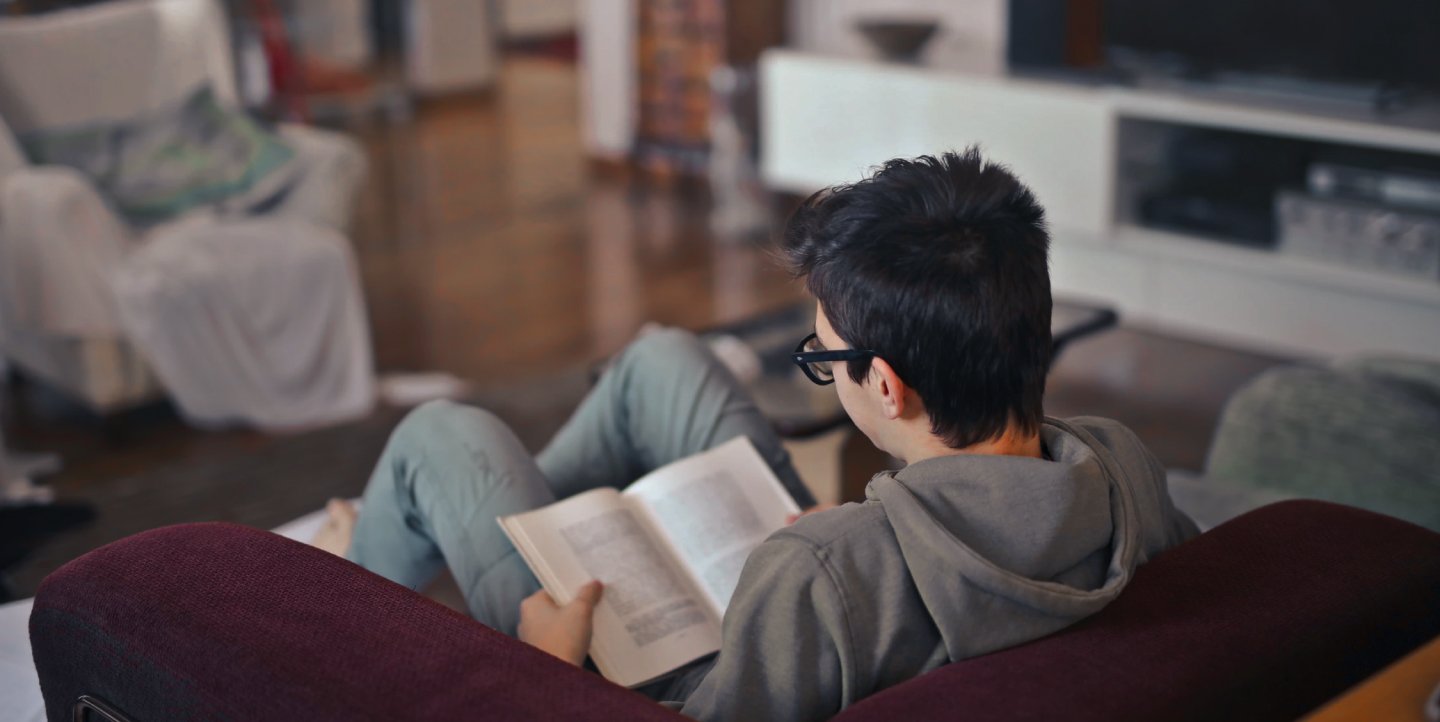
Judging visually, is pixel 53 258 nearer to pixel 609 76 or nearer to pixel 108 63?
pixel 108 63

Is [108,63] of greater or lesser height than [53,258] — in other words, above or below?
above

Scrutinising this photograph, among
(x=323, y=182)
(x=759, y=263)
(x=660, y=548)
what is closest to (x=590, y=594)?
(x=660, y=548)

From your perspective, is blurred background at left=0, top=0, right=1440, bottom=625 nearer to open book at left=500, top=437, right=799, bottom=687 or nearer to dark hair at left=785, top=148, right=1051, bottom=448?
open book at left=500, top=437, right=799, bottom=687

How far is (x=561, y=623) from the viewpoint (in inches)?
55.2

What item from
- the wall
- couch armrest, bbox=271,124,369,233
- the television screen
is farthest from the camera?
the wall

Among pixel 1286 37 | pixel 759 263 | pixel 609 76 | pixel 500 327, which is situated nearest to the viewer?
pixel 1286 37

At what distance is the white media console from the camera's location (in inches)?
129

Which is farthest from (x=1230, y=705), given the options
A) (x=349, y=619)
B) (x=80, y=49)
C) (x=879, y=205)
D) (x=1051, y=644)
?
(x=80, y=49)

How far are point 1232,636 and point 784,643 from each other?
1.03 feet

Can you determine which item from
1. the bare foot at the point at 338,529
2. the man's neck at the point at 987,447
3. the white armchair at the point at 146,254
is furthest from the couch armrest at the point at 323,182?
the man's neck at the point at 987,447

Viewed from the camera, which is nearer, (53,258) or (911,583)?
(911,583)

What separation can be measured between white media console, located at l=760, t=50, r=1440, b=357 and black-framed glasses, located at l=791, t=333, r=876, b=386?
91.2 inches

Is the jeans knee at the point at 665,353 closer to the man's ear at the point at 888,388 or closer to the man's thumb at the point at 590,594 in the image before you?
the man's thumb at the point at 590,594

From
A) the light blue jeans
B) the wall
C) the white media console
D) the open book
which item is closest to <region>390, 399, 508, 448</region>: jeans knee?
the light blue jeans
